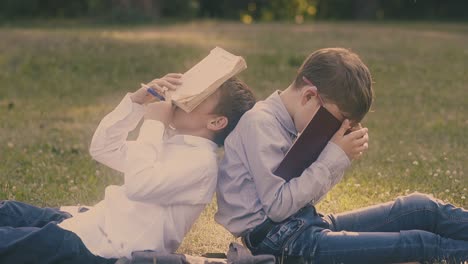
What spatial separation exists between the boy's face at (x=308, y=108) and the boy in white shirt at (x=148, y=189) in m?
0.26

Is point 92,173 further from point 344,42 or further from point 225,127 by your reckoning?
point 344,42

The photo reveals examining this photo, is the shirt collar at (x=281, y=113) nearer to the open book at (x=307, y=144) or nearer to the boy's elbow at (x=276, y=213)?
the open book at (x=307, y=144)

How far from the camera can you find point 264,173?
392 centimetres

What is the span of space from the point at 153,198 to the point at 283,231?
0.61m

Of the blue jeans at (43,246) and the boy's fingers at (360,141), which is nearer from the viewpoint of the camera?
the blue jeans at (43,246)

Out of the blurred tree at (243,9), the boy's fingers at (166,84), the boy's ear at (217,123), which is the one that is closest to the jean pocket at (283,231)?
the boy's ear at (217,123)

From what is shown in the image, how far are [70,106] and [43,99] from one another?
0.65 m

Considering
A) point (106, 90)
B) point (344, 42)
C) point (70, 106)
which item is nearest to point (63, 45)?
point (106, 90)

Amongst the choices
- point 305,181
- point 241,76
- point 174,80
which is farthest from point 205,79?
point 241,76

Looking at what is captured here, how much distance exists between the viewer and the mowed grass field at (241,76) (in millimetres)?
5926

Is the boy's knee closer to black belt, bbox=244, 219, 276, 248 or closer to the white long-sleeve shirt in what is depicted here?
black belt, bbox=244, 219, 276, 248

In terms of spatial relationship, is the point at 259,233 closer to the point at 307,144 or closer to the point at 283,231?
the point at 283,231

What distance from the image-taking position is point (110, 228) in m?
3.99

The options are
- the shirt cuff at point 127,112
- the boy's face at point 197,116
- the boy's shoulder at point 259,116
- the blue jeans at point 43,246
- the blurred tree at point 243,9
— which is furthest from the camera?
the blurred tree at point 243,9
